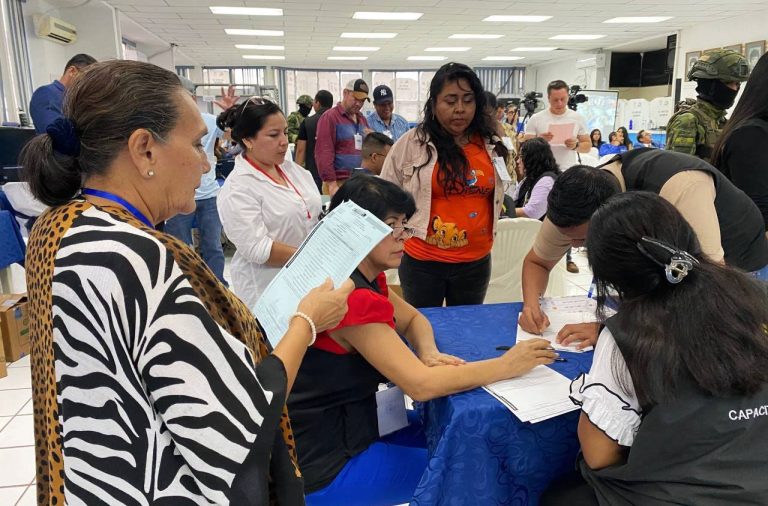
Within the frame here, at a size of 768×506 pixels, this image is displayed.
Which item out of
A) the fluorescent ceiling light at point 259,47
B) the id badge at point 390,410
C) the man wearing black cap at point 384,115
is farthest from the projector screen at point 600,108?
the id badge at point 390,410

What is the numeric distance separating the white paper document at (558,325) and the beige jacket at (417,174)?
0.63 m

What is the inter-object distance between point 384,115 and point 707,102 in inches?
110

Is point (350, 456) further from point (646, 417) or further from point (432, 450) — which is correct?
point (646, 417)

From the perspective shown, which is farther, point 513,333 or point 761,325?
point 513,333

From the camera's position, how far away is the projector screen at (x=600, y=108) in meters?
9.66

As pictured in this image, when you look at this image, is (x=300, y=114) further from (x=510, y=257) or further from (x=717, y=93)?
(x=717, y=93)

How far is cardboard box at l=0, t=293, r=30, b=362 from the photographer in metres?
2.91

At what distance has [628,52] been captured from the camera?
12477mm

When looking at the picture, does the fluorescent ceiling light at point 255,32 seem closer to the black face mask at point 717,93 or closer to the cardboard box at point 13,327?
the cardboard box at point 13,327

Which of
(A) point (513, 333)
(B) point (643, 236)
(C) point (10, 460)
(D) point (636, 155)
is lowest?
(C) point (10, 460)

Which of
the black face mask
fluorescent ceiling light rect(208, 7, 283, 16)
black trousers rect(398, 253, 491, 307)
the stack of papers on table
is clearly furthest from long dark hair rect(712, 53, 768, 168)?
fluorescent ceiling light rect(208, 7, 283, 16)

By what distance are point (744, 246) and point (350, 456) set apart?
1295mm

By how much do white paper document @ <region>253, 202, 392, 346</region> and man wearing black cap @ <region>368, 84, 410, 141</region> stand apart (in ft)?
11.6

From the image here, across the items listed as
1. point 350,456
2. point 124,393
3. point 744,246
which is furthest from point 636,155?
point 124,393
